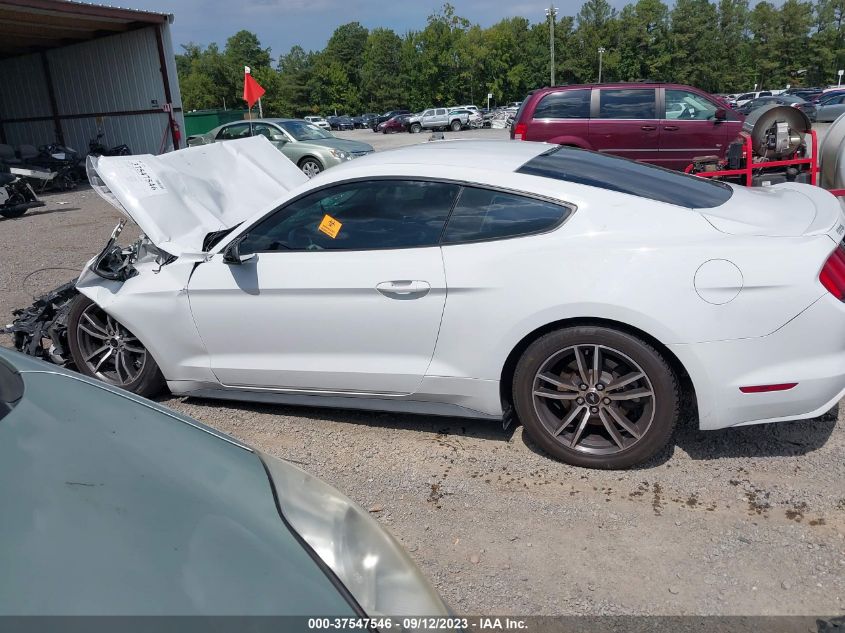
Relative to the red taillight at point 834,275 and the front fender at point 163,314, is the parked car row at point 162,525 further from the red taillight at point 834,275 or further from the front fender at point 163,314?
the red taillight at point 834,275

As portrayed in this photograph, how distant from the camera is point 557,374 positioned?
3.37 m

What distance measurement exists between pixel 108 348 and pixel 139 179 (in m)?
1.11

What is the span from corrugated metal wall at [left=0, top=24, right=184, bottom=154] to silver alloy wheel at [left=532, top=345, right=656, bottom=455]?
19802 millimetres

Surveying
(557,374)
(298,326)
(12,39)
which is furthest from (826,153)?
(12,39)

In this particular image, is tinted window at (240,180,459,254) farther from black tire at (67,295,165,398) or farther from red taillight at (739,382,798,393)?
red taillight at (739,382,798,393)

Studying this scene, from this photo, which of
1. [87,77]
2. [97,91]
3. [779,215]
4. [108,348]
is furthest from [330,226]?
[87,77]

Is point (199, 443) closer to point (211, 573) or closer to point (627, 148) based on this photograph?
point (211, 573)

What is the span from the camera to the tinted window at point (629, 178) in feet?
11.3

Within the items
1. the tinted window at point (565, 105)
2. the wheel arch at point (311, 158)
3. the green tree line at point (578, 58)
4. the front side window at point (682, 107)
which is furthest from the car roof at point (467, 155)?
the green tree line at point (578, 58)

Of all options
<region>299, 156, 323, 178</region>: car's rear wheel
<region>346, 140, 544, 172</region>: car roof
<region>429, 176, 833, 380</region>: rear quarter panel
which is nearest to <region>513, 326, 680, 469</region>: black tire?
<region>429, 176, 833, 380</region>: rear quarter panel

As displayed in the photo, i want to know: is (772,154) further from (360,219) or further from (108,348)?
(108,348)

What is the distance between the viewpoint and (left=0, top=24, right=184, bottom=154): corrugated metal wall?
67.1 feet

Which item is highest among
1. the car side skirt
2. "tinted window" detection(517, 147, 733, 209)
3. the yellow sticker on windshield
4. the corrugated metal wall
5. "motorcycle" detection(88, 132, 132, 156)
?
the corrugated metal wall

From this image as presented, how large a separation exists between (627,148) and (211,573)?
11.3 metres
